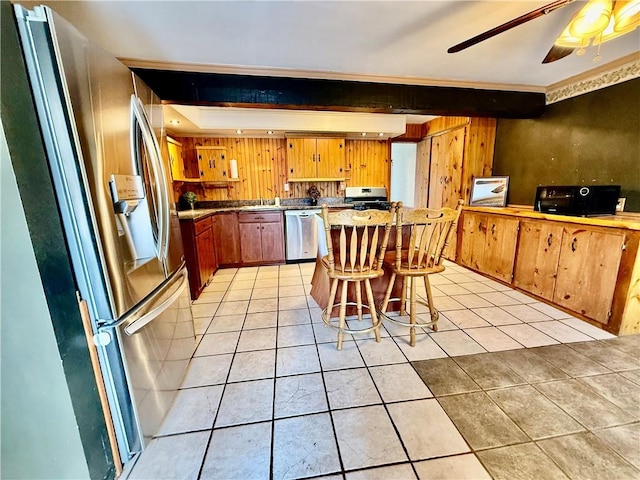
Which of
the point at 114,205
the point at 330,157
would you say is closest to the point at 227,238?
the point at 330,157

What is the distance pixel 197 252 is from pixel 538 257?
376cm

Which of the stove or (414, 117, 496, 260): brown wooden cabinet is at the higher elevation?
(414, 117, 496, 260): brown wooden cabinet

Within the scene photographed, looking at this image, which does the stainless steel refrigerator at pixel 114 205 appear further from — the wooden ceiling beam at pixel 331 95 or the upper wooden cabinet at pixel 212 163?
the upper wooden cabinet at pixel 212 163

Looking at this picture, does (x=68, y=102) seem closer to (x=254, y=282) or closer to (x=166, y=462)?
(x=166, y=462)

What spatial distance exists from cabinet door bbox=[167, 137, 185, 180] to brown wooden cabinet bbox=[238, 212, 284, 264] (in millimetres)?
1031

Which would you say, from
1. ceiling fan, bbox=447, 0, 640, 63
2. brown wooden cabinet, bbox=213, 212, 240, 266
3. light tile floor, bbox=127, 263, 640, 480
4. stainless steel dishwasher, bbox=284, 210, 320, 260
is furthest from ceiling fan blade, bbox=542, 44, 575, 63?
brown wooden cabinet, bbox=213, 212, 240, 266

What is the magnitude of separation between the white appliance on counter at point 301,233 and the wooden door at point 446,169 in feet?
7.00

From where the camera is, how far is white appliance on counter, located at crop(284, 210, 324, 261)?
4160mm

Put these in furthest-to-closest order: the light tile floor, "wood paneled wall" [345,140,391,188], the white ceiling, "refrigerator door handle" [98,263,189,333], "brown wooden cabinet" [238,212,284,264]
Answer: "wood paneled wall" [345,140,391,188] → "brown wooden cabinet" [238,212,284,264] → the white ceiling → the light tile floor → "refrigerator door handle" [98,263,189,333]

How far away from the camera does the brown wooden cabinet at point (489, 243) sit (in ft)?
10.3

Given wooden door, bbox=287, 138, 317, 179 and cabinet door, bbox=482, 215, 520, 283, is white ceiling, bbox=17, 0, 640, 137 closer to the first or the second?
cabinet door, bbox=482, 215, 520, 283

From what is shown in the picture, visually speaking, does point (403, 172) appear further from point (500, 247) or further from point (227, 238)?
point (227, 238)

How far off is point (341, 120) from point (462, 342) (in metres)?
3.56

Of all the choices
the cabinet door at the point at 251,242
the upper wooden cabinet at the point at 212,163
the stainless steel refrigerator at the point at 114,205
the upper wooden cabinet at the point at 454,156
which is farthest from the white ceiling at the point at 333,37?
the cabinet door at the point at 251,242
